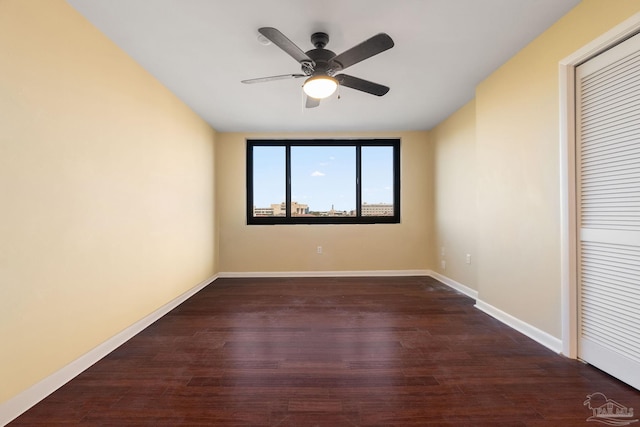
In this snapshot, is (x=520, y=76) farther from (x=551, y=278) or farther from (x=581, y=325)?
(x=581, y=325)

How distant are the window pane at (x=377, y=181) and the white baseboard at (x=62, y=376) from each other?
3.25 meters

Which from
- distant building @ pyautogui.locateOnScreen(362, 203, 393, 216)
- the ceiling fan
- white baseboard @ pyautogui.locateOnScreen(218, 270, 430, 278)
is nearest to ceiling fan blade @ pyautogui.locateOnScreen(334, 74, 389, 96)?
the ceiling fan

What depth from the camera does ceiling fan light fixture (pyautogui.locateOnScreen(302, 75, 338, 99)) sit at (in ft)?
6.36

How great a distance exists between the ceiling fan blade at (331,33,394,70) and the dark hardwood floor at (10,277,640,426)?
2044 mm

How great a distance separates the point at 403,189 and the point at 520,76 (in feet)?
7.49

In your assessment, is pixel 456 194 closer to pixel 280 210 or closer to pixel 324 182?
pixel 324 182

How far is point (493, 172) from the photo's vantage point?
2.63m

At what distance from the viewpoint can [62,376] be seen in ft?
5.33

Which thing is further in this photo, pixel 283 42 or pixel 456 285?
pixel 456 285

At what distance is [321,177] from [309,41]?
2.53 meters

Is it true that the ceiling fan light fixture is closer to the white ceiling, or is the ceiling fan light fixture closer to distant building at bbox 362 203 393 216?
the white ceiling

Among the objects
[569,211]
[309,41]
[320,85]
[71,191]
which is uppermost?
[309,41]

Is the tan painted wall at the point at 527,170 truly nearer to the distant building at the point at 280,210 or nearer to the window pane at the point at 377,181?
the window pane at the point at 377,181

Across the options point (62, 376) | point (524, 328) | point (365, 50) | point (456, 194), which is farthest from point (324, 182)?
point (62, 376)
